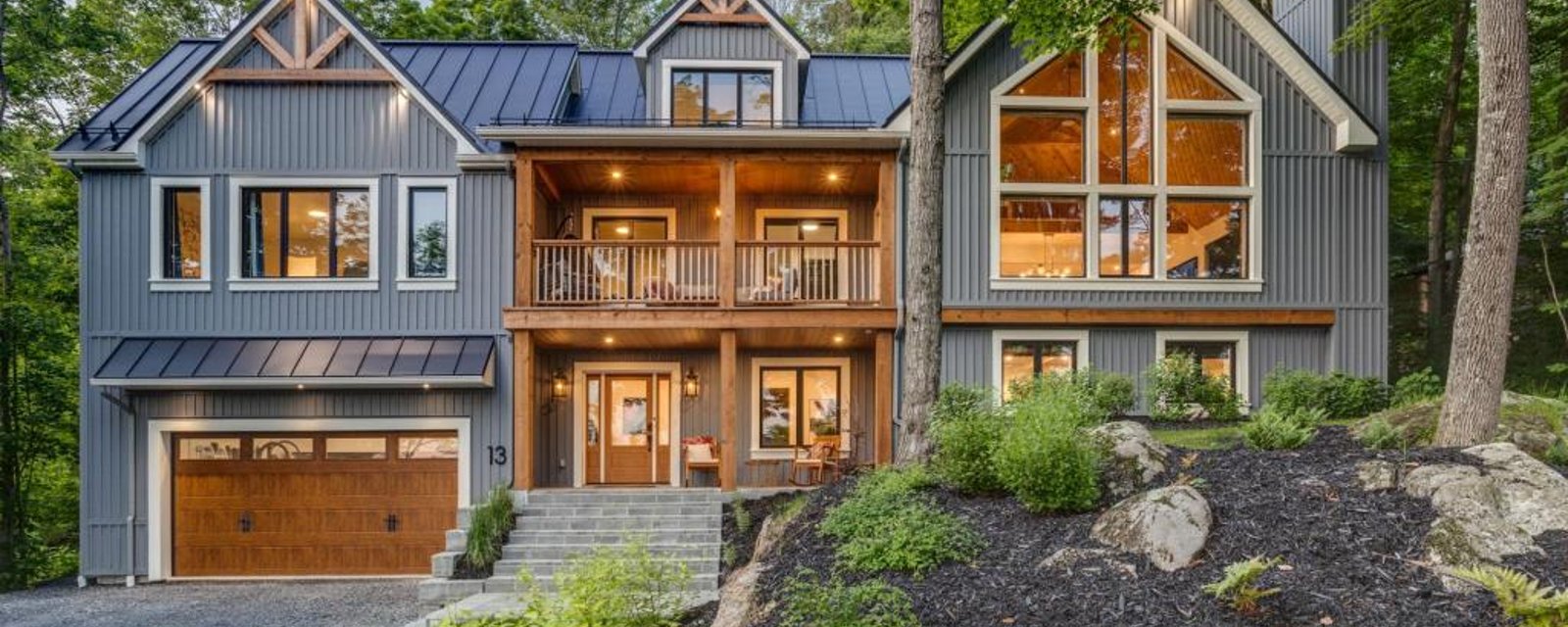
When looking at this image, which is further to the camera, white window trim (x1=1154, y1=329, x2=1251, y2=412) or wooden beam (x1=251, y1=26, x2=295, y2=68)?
white window trim (x1=1154, y1=329, x2=1251, y2=412)

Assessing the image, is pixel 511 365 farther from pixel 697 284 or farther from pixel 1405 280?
pixel 1405 280

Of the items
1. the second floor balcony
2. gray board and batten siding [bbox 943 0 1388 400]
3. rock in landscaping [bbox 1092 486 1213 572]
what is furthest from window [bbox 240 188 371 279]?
rock in landscaping [bbox 1092 486 1213 572]

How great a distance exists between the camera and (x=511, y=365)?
439 inches

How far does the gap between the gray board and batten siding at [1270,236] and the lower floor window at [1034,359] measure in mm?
290

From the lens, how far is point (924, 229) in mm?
8953

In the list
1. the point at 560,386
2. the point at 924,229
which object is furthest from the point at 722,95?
the point at 560,386

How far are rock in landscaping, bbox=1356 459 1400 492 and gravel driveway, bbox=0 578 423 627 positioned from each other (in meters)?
9.01

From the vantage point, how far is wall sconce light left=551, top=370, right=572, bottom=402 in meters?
12.4

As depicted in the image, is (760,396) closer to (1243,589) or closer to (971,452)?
(971,452)

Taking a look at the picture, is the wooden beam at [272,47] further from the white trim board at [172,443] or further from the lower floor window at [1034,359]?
the lower floor window at [1034,359]

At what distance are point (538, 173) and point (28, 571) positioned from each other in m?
9.69

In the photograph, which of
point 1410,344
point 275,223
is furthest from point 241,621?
point 1410,344

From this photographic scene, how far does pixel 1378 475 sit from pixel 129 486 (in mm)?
14357

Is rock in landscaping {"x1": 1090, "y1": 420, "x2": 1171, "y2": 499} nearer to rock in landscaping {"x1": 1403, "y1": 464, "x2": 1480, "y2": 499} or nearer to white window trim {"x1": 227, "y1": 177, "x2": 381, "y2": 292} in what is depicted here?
rock in landscaping {"x1": 1403, "y1": 464, "x2": 1480, "y2": 499}
